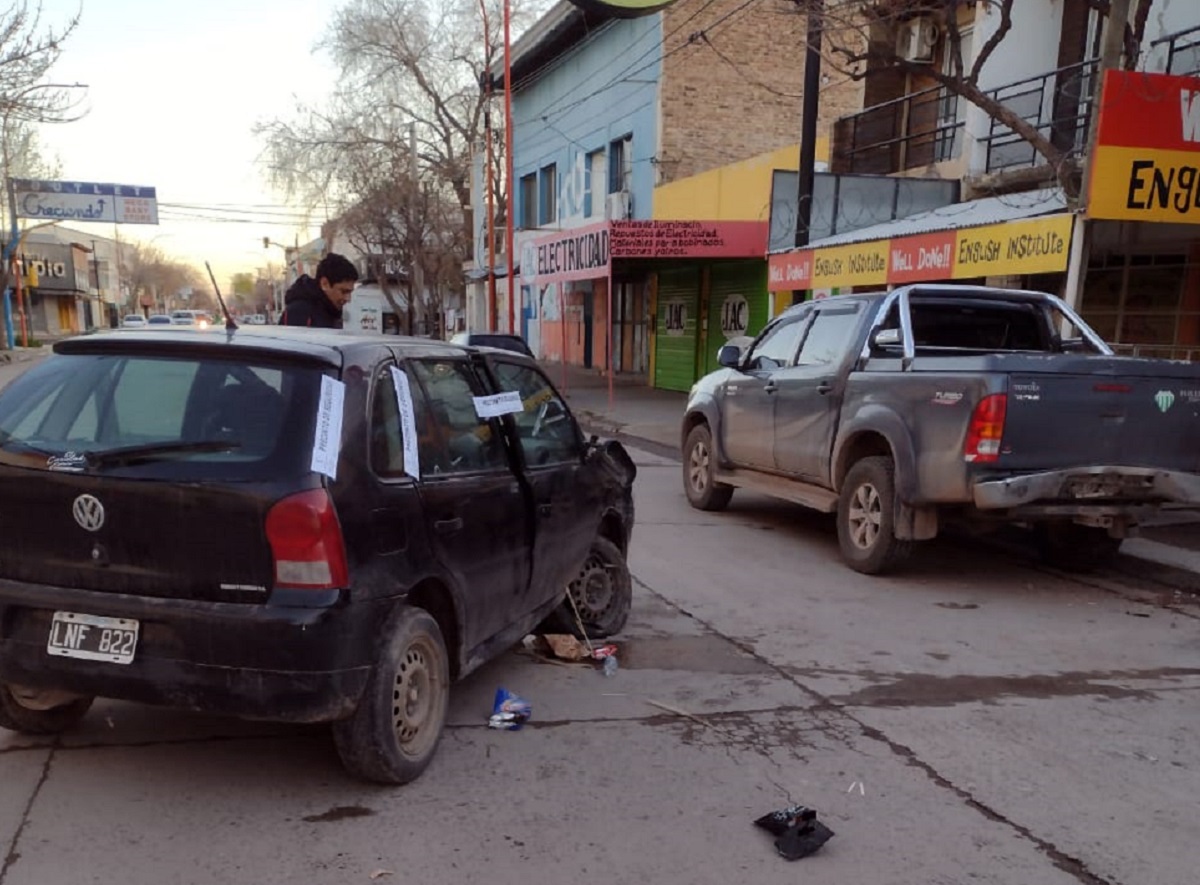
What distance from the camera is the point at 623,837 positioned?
3.22 meters

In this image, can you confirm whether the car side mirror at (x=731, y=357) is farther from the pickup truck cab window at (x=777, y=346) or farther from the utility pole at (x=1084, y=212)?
the utility pole at (x=1084, y=212)

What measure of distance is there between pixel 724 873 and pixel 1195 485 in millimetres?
4811

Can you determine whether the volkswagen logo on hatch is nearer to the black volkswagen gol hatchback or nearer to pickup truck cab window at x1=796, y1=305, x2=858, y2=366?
the black volkswagen gol hatchback

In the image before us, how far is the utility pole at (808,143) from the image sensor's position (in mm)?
12625

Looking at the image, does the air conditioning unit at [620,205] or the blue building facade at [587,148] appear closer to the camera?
the blue building facade at [587,148]

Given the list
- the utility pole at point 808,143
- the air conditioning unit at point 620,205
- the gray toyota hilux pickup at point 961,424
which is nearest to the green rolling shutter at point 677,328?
the air conditioning unit at point 620,205

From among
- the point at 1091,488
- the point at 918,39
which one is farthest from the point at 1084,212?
the point at 918,39

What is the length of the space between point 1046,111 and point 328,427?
517 inches

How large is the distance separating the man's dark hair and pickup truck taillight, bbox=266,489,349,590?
3.82m

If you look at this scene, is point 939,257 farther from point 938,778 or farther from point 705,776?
point 705,776

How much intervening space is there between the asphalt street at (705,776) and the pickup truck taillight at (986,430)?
1.09 meters

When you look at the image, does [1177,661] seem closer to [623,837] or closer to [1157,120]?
[623,837]

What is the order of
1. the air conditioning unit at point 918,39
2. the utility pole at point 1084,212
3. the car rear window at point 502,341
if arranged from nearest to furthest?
the utility pole at point 1084,212, the car rear window at point 502,341, the air conditioning unit at point 918,39

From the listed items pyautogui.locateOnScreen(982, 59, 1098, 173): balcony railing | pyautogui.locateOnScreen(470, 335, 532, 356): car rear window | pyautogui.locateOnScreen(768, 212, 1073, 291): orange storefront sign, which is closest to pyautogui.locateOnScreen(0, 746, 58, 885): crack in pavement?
pyautogui.locateOnScreen(768, 212, 1073, 291): orange storefront sign
